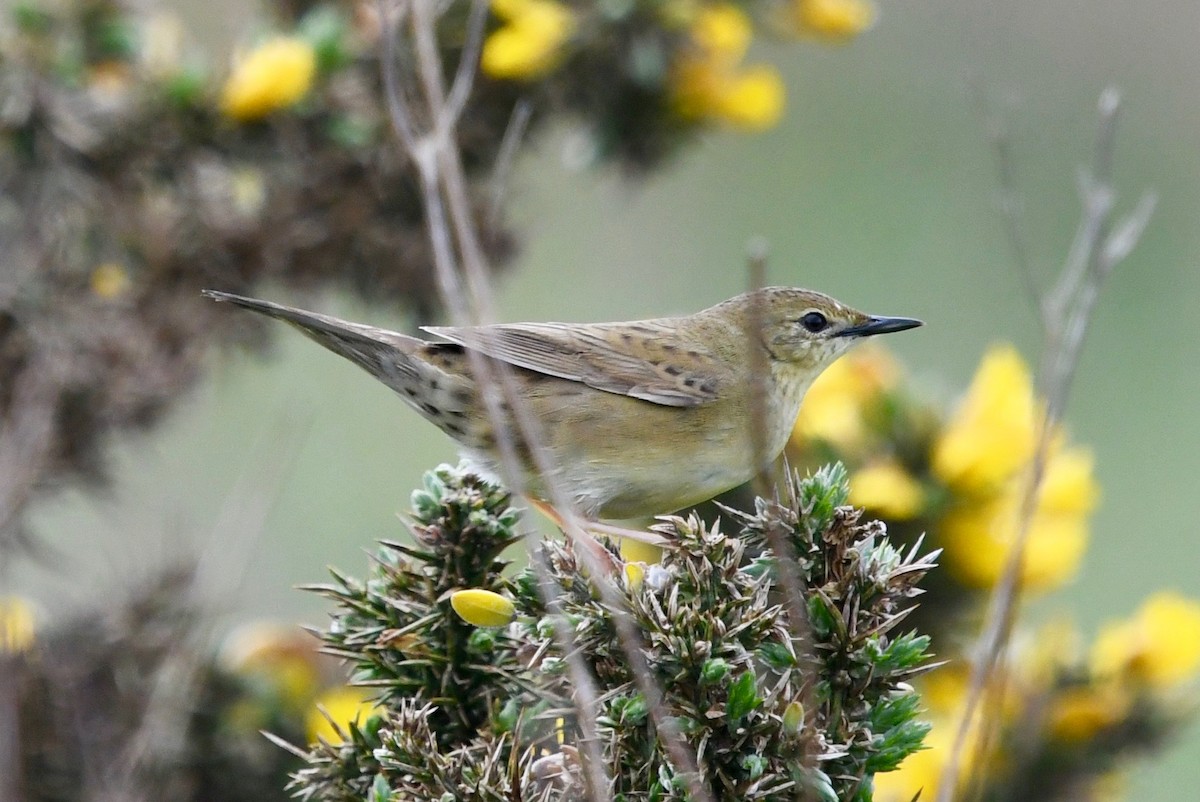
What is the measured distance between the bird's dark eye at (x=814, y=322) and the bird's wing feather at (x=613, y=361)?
26 centimetres

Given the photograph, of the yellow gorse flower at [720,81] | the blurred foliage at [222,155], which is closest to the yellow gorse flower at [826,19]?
the blurred foliage at [222,155]

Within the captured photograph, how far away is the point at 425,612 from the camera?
1.85 meters

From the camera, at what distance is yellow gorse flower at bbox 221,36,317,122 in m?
3.28

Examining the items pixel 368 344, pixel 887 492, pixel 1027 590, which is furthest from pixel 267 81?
pixel 1027 590

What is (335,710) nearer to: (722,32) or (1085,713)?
(1085,713)

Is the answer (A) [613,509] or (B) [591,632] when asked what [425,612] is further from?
(A) [613,509]

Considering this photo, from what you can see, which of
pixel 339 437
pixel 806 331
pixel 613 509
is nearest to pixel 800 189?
pixel 339 437

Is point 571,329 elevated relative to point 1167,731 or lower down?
elevated

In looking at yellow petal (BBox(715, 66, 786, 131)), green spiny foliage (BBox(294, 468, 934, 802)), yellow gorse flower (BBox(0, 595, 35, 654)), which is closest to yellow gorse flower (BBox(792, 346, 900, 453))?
yellow petal (BBox(715, 66, 786, 131))

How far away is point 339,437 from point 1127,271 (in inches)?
142

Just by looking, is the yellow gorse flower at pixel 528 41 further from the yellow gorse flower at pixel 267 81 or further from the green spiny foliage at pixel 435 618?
the green spiny foliage at pixel 435 618

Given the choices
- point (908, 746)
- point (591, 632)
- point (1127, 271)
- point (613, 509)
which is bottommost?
point (908, 746)

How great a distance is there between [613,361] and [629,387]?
9 centimetres

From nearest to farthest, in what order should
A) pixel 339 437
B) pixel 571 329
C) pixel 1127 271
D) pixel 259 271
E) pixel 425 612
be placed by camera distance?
1. pixel 425 612
2. pixel 571 329
3. pixel 259 271
4. pixel 339 437
5. pixel 1127 271
